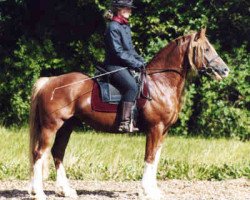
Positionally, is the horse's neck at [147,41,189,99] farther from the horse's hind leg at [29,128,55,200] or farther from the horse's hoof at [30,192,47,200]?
the horse's hoof at [30,192,47,200]

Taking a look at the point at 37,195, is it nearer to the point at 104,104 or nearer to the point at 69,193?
the point at 69,193

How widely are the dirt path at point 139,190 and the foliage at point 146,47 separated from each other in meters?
5.83

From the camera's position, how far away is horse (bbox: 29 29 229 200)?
9016 mm

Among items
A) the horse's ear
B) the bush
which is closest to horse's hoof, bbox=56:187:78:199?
the horse's ear

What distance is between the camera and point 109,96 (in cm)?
901

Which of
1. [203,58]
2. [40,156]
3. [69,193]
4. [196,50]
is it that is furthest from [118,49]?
[69,193]

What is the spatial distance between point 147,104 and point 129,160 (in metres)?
2.61

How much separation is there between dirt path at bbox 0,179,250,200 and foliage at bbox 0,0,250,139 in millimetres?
5830

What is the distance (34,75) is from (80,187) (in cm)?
757

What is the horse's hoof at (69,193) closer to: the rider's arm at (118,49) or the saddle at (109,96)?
the saddle at (109,96)

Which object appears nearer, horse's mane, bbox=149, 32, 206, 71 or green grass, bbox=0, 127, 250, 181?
horse's mane, bbox=149, 32, 206, 71

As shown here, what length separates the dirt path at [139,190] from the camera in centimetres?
914

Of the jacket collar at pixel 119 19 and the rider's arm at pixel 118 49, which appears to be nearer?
the rider's arm at pixel 118 49

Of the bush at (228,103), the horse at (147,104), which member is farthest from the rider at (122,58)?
the bush at (228,103)
